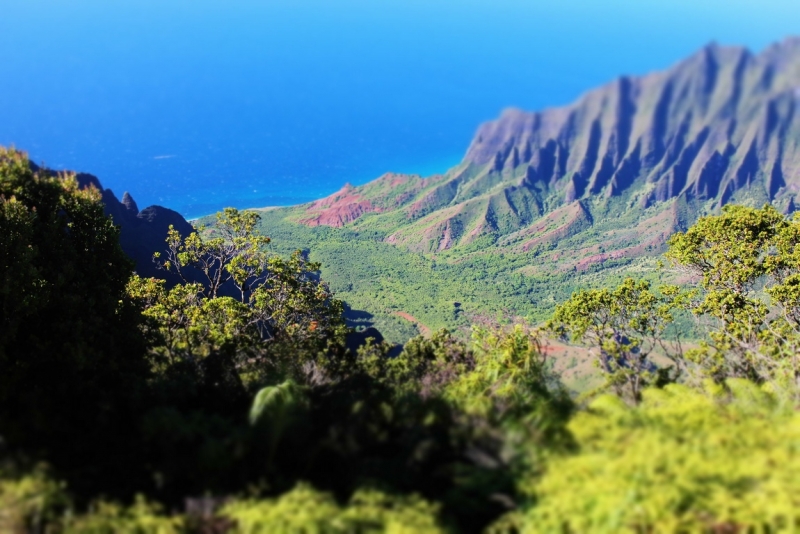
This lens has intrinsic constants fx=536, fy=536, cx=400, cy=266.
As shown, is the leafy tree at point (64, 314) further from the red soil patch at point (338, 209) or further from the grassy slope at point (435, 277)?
the red soil patch at point (338, 209)

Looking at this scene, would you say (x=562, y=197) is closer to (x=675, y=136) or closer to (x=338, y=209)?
(x=675, y=136)

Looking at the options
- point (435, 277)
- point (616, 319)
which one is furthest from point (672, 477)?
point (435, 277)

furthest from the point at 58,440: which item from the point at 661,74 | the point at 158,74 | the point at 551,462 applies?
the point at 158,74

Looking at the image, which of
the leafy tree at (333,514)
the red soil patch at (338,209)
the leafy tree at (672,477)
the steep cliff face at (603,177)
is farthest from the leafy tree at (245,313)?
the red soil patch at (338,209)

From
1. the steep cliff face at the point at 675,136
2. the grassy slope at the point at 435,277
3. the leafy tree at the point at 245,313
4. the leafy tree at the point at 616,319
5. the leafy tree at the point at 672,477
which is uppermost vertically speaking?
the steep cliff face at the point at 675,136

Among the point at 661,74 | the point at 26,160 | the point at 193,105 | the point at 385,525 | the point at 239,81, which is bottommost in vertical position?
the point at 385,525

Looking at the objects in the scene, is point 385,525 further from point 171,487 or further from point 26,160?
point 26,160

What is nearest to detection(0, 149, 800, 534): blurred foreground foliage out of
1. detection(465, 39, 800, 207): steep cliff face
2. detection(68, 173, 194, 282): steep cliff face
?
detection(68, 173, 194, 282): steep cliff face

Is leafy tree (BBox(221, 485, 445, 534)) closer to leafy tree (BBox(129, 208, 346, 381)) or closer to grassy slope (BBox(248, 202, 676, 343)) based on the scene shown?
leafy tree (BBox(129, 208, 346, 381))
